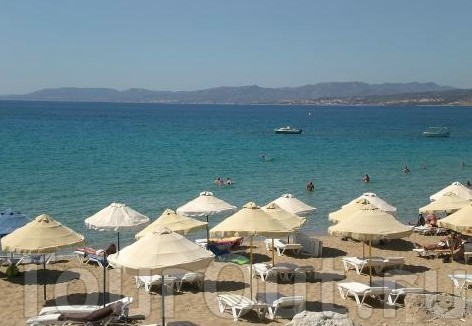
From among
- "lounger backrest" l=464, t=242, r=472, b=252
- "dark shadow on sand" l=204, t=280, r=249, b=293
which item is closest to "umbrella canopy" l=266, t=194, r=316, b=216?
"dark shadow on sand" l=204, t=280, r=249, b=293

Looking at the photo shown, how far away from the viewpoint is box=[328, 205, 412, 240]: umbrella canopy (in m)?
12.4

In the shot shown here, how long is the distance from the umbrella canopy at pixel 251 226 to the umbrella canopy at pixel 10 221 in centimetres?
577

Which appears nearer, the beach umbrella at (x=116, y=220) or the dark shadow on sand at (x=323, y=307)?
the dark shadow on sand at (x=323, y=307)

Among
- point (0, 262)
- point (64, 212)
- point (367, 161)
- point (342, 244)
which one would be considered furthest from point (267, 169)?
point (0, 262)

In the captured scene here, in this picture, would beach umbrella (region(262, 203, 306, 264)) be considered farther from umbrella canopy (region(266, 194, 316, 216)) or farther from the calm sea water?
the calm sea water

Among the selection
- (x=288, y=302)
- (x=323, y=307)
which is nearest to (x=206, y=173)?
(x=323, y=307)

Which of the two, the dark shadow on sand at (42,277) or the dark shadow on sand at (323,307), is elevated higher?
the dark shadow on sand at (323,307)

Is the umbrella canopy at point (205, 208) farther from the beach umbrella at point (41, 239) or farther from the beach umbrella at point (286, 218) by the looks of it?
the beach umbrella at point (41, 239)

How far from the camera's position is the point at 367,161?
48.4 meters

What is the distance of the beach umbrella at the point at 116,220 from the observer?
47.0ft

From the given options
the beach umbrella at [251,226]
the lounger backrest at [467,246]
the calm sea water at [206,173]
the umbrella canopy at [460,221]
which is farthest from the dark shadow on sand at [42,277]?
the lounger backrest at [467,246]

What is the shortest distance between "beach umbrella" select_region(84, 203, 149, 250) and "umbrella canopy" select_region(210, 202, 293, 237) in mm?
2838

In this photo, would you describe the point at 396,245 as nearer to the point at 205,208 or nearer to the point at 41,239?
the point at 205,208

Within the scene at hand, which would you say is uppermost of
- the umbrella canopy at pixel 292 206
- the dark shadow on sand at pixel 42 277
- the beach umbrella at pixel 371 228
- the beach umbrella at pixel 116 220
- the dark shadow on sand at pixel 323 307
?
the beach umbrella at pixel 371 228
